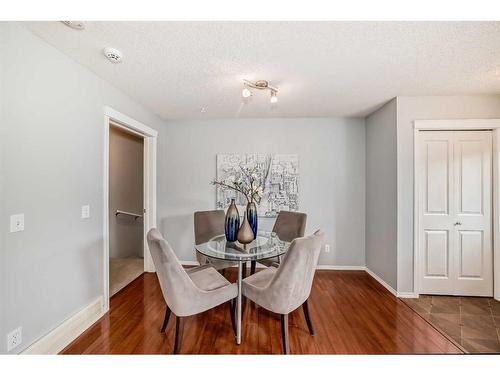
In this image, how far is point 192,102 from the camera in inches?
110

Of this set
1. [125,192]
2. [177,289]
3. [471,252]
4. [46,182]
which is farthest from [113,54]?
[471,252]

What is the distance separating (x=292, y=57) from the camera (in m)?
1.77

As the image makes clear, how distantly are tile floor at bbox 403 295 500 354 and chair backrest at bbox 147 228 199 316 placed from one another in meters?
2.22

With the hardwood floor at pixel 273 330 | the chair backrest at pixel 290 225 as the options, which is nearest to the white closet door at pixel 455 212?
the hardwood floor at pixel 273 330

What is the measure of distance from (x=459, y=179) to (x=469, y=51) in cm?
148

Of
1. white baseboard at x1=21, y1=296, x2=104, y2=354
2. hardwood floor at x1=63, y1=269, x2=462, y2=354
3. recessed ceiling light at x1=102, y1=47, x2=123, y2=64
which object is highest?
recessed ceiling light at x1=102, y1=47, x2=123, y2=64

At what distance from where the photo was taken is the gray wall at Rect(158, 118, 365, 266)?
3.41 metres

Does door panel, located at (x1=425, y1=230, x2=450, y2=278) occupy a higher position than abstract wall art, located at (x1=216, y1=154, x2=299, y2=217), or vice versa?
abstract wall art, located at (x1=216, y1=154, x2=299, y2=217)

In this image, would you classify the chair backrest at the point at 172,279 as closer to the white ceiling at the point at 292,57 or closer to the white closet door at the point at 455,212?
the white ceiling at the point at 292,57

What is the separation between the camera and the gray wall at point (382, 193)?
269 centimetres

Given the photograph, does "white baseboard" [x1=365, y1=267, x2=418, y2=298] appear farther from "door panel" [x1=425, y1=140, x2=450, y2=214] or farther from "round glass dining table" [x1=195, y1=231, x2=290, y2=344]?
"round glass dining table" [x1=195, y1=231, x2=290, y2=344]

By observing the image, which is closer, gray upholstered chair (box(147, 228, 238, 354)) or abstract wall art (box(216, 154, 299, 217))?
gray upholstered chair (box(147, 228, 238, 354))

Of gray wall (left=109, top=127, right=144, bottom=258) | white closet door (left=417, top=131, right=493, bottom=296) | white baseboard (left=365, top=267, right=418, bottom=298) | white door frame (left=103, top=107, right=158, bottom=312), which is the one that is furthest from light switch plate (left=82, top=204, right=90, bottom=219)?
white closet door (left=417, top=131, right=493, bottom=296)
